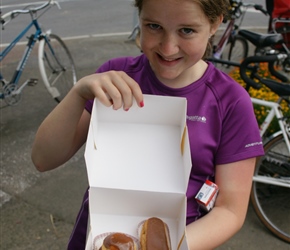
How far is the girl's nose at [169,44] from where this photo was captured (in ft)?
3.80

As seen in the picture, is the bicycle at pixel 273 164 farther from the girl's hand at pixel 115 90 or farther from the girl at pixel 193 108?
the girl's hand at pixel 115 90

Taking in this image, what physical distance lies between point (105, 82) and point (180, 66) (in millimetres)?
278

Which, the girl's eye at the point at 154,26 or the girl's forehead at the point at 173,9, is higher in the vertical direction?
the girl's forehead at the point at 173,9

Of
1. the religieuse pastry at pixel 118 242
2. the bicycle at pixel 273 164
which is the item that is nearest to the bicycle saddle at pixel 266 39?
the bicycle at pixel 273 164

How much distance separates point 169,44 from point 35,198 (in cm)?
249

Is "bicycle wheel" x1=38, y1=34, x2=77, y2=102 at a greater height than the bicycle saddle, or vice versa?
the bicycle saddle

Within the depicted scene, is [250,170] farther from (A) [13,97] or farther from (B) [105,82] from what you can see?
(A) [13,97]

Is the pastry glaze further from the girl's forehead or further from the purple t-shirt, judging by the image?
the girl's forehead

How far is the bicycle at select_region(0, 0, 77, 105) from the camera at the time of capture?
4.36m

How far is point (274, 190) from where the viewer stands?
322 cm

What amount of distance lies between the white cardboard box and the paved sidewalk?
1.87 metres

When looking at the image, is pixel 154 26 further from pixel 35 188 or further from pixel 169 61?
pixel 35 188

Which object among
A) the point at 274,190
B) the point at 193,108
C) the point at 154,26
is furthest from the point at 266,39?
the point at 154,26

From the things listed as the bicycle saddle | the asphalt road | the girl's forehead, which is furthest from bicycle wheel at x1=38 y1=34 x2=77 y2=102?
the girl's forehead
